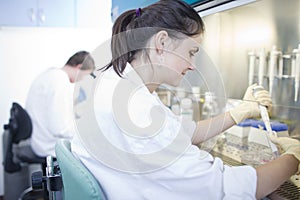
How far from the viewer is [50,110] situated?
1.96 m

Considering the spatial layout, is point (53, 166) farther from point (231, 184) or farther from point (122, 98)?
point (231, 184)

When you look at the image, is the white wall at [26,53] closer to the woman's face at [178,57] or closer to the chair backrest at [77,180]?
the woman's face at [178,57]

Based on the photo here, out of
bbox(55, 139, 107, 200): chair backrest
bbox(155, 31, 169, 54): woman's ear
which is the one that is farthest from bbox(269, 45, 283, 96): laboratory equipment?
bbox(55, 139, 107, 200): chair backrest

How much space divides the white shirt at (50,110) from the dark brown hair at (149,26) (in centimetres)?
128

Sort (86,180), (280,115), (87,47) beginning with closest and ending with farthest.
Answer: (86,180), (280,115), (87,47)

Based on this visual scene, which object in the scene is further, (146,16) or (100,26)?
(100,26)

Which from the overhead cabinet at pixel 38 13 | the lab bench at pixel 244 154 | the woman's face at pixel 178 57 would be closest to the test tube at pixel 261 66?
the lab bench at pixel 244 154

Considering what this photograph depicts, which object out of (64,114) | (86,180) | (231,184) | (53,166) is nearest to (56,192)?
(53,166)

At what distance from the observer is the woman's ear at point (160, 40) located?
70 cm

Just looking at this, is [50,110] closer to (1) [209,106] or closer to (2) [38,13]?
(2) [38,13]

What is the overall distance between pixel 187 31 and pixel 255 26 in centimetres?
56

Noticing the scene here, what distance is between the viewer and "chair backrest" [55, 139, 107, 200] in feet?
1.86

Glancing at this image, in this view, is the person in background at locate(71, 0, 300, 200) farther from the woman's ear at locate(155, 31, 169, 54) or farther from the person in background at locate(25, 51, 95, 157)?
the person in background at locate(25, 51, 95, 157)

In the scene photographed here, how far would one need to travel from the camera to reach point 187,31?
A: 2.38 feet
